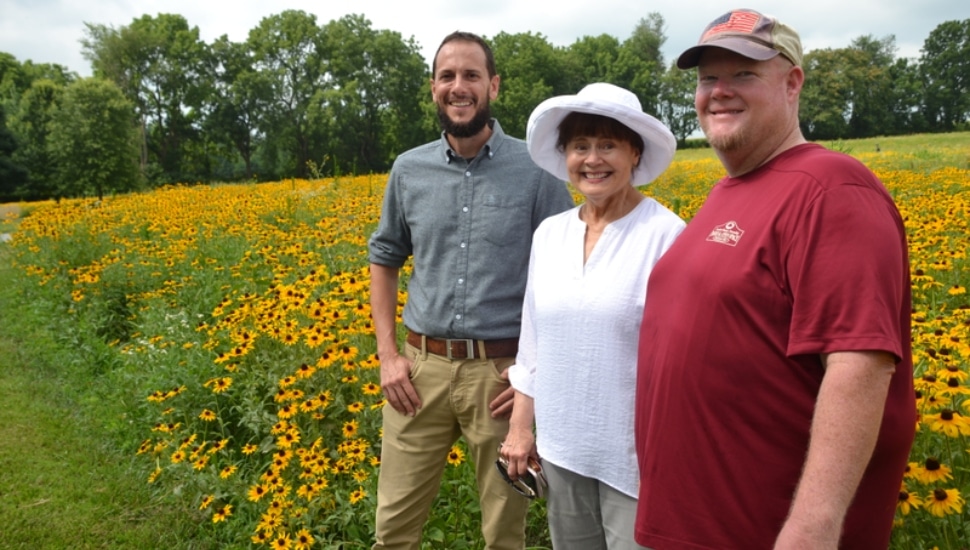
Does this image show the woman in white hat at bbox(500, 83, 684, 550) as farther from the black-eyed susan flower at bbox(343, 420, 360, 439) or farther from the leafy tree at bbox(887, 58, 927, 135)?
the leafy tree at bbox(887, 58, 927, 135)

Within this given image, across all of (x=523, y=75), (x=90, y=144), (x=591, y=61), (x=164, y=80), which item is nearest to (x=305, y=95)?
(x=164, y=80)

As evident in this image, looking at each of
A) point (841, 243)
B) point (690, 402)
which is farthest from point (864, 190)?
point (690, 402)

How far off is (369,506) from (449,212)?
54.7 inches

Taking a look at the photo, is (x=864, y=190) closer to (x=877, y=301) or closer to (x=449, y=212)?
(x=877, y=301)

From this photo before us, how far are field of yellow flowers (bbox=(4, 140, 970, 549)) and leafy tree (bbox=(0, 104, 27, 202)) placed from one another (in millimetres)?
29599

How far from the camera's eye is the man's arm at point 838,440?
1.12 metres

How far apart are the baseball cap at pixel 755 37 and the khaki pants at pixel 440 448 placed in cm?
130

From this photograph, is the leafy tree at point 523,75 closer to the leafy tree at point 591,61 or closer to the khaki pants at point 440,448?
the leafy tree at point 591,61

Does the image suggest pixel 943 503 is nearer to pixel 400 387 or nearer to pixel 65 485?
pixel 400 387

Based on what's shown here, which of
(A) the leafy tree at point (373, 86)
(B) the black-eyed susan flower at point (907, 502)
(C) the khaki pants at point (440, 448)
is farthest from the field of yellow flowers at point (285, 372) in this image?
(A) the leafy tree at point (373, 86)

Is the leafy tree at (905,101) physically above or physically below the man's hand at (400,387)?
above

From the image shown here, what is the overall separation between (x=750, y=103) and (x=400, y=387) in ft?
5.02

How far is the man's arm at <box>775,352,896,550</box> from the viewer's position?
3.66 ft

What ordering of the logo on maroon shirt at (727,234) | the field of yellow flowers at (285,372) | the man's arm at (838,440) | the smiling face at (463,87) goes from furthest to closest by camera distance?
the field of yellow flowers at (285,372) → the smiling face at (463,87) → the logo on maroon shirt at (727,234) → the man's arm at (838,440)
